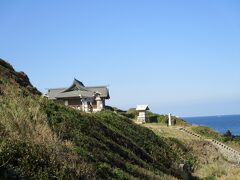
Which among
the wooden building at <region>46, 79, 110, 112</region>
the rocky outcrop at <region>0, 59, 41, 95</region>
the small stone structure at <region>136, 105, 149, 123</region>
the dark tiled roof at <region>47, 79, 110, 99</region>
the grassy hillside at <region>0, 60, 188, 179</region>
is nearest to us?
the grassy hillside at <region>0, 60, 188, 179</region>

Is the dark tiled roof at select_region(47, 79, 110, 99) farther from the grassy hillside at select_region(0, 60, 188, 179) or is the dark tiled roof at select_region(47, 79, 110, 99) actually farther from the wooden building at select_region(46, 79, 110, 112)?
the grassy hillside at select_region(0, 60, 188, 179)

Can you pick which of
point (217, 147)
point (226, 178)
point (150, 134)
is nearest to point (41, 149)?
point (226, 178)

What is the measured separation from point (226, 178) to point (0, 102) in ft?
51.8

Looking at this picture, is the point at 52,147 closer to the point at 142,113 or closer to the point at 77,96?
the point at 142,113

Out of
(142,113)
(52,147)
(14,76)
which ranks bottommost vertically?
(52,147)

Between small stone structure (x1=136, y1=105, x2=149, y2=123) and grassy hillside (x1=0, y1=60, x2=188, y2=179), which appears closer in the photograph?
grassy hillside (x1=0, y1=60, x2=188, y2=179)

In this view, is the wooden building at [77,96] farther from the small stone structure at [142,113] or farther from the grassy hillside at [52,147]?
the grassy hillside at [52,147]

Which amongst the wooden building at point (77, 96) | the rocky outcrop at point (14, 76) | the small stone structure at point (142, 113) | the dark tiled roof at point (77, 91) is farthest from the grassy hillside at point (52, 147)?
the dark tiled roof at point (77, 91)

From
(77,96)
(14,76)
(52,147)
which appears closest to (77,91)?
(77,96)

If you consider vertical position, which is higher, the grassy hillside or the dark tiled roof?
the dark tiled roof

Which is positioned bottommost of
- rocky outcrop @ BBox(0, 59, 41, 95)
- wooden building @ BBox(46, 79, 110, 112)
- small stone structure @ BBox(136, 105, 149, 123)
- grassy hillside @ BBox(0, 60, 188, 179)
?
grassy hillside @ BBox(0, 60, 188, 179)

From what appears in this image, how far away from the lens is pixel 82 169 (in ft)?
42.0

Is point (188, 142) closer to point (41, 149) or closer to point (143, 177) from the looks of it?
point (143, 177)

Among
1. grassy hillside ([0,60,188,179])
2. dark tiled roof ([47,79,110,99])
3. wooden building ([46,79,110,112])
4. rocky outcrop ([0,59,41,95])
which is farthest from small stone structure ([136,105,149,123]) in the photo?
grassy hillside ([0,60,188,179])
